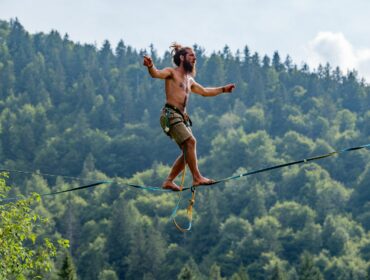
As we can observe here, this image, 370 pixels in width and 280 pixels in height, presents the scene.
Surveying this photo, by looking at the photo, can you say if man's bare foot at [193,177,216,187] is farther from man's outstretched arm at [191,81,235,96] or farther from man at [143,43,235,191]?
man's outstretched arm at [191,81,235,96]

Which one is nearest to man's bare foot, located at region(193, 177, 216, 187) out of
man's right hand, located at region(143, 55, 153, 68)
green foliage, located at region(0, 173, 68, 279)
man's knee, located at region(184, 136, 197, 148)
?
man's knee, located at region(184, 136, 197, 148)

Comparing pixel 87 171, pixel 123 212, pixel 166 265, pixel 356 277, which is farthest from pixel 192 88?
pixel 87 171

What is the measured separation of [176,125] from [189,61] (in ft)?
2.87

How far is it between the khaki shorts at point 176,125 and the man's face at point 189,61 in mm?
615

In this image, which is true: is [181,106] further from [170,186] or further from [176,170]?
[170,186]

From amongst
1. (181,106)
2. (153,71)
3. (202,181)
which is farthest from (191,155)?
(153,71)

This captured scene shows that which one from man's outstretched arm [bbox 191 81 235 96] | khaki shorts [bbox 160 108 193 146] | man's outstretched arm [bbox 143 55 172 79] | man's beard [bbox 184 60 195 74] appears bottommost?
khaki shorts [bbox 160 108 193 146]

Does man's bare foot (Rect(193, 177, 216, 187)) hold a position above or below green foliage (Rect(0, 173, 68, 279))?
below

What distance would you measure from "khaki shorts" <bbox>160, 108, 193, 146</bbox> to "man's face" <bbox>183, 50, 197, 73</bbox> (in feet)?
2.02

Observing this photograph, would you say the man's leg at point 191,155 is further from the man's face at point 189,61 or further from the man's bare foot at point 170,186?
the man's face at point 189,61

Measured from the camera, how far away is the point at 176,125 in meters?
15.5

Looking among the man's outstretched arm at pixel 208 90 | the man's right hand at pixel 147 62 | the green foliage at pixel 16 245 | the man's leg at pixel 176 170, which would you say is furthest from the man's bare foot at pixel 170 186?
the green foliage at pixel 16 245

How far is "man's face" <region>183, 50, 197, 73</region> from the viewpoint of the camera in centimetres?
1540

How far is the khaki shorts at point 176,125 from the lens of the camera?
15508 mm
